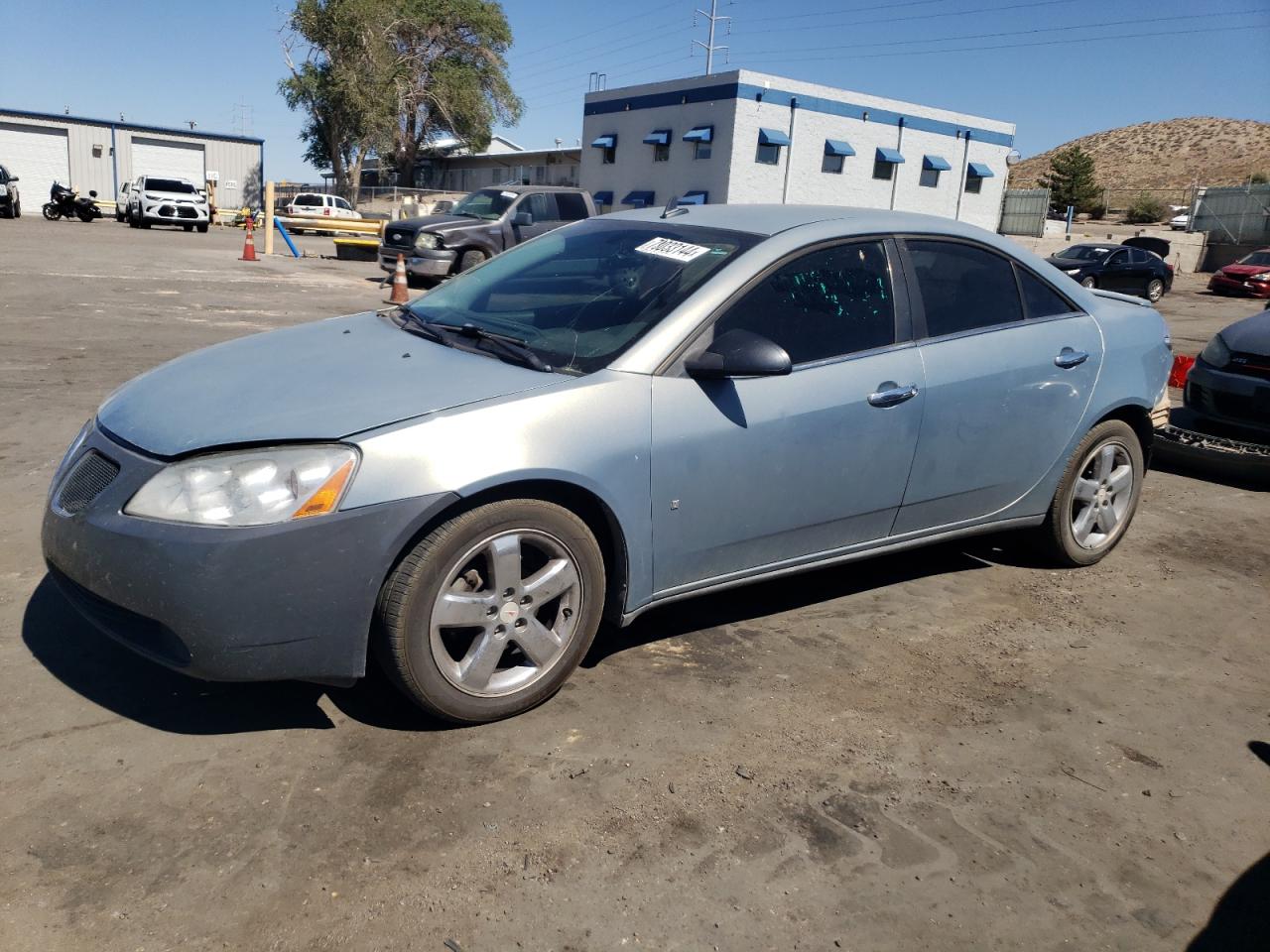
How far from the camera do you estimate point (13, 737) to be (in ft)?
9.34

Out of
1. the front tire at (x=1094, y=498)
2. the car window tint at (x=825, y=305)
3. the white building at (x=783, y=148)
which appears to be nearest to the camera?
the car window tint at (x=825, y=305)

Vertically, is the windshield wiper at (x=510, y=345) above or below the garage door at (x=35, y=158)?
below

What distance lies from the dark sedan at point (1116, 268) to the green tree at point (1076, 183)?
132ft

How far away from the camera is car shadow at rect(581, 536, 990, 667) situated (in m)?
3.84

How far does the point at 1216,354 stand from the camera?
7.07 m

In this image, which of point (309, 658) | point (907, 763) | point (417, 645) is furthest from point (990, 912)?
point (309, 658)

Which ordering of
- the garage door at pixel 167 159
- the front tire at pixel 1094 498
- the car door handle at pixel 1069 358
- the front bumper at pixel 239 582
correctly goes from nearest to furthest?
the front bumper at pixel 239 582
the car door handle at pixel 1069 358
the front tire at pixel 1094 498
the garage door at pixel 167 159

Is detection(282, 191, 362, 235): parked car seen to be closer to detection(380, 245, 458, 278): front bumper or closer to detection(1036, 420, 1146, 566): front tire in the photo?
detection(380, 245, 458, 278): front bumper

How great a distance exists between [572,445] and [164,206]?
125 feet

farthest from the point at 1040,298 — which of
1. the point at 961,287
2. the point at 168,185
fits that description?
the point at 168,185

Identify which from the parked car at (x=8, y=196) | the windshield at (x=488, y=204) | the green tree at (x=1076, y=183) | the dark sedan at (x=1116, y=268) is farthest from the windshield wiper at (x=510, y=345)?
the green tree at (x=1076, y=183)

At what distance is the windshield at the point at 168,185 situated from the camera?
36844 mm

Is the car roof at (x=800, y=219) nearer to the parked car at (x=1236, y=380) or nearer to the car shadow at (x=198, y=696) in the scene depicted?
the car shadow at (x=198, y=696)

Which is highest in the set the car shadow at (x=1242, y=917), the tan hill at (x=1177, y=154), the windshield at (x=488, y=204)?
the tan hill at (x=1177, y=154)
